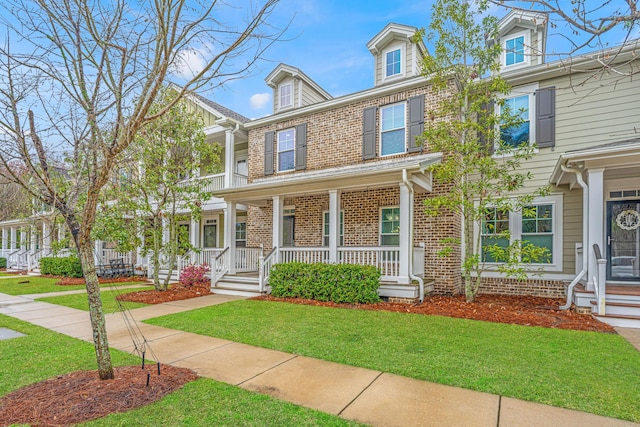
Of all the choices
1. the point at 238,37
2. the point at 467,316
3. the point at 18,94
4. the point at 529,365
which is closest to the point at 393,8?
the point at 238,37

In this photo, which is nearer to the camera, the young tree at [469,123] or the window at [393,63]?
the young tree at [469,123]

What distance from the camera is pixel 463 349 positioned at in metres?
4.83

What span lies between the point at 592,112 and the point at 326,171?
24.2ft

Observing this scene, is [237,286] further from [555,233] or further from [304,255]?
[555,233]

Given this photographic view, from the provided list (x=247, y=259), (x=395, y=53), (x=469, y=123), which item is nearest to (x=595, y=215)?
(x=469, y=123)

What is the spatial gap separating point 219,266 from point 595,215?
10211 millimetres

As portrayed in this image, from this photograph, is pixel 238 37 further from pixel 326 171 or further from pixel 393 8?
pixel 326 171

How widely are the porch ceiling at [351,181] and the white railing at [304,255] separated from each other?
5.45ft

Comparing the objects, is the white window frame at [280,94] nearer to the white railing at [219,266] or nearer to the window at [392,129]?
the window at [392,129]

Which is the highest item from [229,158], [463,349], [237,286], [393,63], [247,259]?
[393,63]

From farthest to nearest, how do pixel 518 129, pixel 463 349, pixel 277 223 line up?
pixel 277 223 → pixel 518 129 → pixel 463 349

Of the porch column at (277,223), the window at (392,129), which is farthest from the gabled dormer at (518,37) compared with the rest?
the porch column at (277,223)

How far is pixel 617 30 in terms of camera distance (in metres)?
3.21

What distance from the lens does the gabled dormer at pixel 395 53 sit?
10969 mm
